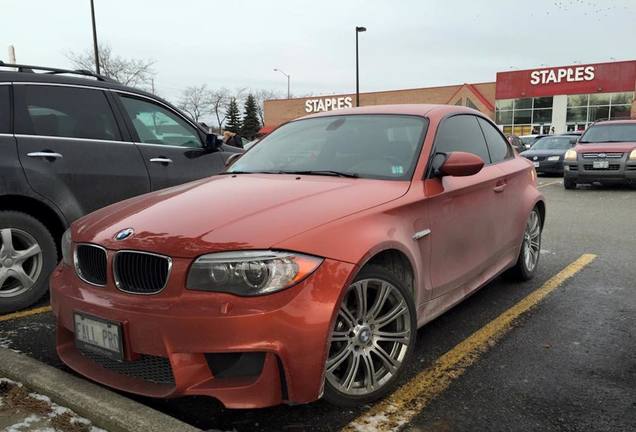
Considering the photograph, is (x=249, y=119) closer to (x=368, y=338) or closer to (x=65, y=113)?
(x=65, y=113)

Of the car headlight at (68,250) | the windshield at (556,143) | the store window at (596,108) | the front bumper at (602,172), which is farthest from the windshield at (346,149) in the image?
the store window at (596,108)

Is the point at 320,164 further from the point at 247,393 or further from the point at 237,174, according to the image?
the point at 247,393

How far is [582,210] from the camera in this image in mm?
9438

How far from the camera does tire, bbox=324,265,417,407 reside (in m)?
2.57

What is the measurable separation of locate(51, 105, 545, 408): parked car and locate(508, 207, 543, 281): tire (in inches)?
46.8

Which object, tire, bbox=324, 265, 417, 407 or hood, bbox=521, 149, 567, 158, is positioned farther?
hood, bbox=521, 149, 567, 158

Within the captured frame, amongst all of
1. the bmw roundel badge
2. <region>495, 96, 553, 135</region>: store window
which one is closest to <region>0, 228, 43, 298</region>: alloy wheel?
the bmw roundel badge

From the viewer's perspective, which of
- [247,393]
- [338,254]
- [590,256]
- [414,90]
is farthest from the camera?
[414,90]

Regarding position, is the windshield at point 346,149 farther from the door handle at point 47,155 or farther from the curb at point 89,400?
the curb at point 89,400

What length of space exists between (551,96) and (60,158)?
4305 centimetres

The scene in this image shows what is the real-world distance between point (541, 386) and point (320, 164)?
5.98 ft

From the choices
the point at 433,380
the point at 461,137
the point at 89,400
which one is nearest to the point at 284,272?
the point at 89,400

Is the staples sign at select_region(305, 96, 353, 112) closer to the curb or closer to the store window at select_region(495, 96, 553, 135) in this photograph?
the store window at select_region(495, 96, 553, 135)

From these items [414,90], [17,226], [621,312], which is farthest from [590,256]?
[414,90]
